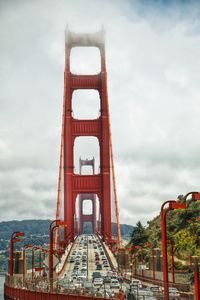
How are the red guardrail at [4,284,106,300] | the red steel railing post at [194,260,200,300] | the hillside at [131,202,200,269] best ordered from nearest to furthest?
1. the red steel railing post at [194,260,200,300]
2. the red guardrail at [4,284,106,300]
3. the hillside at [131,202,200,269]

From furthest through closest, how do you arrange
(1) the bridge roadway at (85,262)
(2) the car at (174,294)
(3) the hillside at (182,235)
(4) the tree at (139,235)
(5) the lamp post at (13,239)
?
(4) the tree at (139,235), (1) the bridge roadway at (85,262), (3) the hillside at (182,235), (5) the lamp post at (13,239), (2) the car at (174,294)

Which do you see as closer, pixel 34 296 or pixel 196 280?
pixel 196 280

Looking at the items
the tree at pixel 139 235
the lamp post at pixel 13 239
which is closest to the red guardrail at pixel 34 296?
the lamp post at pixel 13 239

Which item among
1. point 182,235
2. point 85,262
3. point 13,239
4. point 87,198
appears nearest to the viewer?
point 13,239

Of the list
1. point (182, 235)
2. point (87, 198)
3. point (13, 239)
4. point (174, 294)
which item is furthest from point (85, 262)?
point (87, 198)

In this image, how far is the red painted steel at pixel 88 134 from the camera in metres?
67.6

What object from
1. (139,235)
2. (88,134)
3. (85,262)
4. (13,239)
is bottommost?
(85,262)

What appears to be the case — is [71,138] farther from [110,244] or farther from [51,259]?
[51,259]

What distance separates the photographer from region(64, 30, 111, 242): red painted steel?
67.6 metres

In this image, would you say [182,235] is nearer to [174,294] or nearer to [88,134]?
[88,134]

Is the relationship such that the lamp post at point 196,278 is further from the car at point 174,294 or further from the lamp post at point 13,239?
the lamp post at point 13,239

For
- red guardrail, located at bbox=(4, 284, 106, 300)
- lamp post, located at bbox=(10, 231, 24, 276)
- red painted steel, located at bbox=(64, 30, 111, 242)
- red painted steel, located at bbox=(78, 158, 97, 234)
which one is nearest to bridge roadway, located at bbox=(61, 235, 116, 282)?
red painted steel, located at bbox=(64, 30, 111, 242)

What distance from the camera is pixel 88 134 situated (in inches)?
2771

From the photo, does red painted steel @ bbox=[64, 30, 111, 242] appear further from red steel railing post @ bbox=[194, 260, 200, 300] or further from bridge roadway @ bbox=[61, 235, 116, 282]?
red steel railing post @ bbox=[194, 260, 200, 300]
